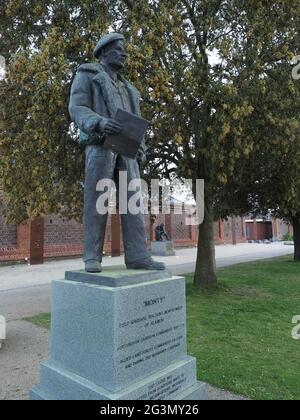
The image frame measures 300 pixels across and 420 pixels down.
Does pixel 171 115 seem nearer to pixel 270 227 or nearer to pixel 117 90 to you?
pixel 117 90

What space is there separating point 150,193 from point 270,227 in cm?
4669

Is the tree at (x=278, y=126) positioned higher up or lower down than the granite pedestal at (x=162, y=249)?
higher up

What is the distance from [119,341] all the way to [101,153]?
1.80 m

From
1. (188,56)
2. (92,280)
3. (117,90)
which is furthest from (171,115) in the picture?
(92,280)

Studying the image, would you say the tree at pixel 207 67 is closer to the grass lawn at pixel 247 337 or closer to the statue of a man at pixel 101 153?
the grass lawn at pixel 247 337

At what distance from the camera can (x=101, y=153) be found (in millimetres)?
4078

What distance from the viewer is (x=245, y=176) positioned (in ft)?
39.5

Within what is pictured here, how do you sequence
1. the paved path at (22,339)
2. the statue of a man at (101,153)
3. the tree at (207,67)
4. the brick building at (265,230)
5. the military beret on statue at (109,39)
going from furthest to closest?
the brick building at (265,230) → the tree at (207,67) → the paved path at (22,339) → the military beret on statue at (109,39) → the statue of a man at (101,153)

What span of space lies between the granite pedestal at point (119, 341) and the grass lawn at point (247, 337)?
1.07 meters

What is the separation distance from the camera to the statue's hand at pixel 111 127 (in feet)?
12.1

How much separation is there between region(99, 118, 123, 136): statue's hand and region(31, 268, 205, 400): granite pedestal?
1289 millimetres

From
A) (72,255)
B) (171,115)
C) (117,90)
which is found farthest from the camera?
(72,255)

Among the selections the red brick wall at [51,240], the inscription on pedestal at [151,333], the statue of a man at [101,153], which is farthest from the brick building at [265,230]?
the inscription on pedestal at [151,333]

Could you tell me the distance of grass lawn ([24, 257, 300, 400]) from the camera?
15.6 ft
